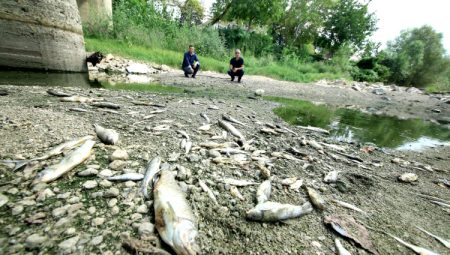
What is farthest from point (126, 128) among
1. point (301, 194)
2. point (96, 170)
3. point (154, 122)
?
point (301, 194)

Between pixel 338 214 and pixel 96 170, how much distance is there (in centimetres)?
226

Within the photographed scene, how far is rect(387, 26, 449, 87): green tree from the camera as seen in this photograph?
39906mm

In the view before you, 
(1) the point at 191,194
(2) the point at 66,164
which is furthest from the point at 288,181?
(2) the point at 66,164

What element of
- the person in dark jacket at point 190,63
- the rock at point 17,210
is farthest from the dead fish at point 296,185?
the person in dark jacket at point 190,63

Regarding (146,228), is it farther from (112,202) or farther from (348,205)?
(348,205)

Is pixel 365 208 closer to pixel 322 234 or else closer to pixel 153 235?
pixel 322 234

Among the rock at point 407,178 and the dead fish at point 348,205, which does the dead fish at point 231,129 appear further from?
the rock at point 407,178

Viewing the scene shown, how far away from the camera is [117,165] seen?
2.08m

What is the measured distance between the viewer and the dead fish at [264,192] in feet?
6.46

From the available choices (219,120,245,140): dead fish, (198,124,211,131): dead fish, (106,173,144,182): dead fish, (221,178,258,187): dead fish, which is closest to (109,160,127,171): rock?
(106,173,144,182): dead fish

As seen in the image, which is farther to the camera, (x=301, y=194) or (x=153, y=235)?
Answer: (x=301, y=194)

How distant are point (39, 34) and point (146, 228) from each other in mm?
9939

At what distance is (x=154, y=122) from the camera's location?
3430mm

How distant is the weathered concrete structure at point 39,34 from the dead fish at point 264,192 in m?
10.0
